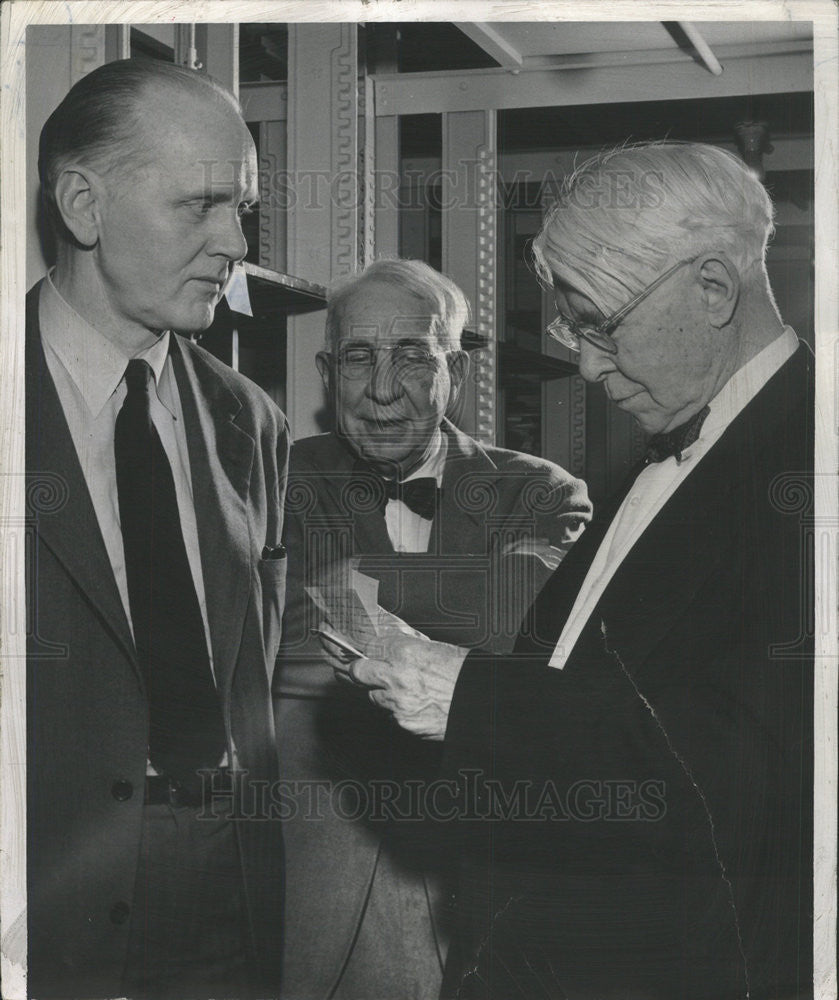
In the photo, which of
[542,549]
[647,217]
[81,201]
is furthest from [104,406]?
[647,217]

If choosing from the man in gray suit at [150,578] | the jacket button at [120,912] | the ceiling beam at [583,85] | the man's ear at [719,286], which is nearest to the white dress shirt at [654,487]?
the man's ear at [719,286]

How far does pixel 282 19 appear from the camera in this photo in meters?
2.84

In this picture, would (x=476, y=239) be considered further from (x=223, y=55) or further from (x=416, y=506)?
(x=223, y=55)

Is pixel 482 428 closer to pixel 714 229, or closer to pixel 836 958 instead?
pixel 714 229

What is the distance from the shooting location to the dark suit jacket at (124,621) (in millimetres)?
2822

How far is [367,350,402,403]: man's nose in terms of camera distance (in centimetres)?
280

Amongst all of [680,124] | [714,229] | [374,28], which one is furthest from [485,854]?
[374,28]

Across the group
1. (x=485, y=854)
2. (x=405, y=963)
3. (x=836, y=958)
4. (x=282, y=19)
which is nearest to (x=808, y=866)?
Result: (x=836, y=958)

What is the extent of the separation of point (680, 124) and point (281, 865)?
2.03 metres

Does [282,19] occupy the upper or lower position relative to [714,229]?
upper

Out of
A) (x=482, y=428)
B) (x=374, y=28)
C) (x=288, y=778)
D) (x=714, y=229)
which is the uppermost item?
(x=374, y=28)

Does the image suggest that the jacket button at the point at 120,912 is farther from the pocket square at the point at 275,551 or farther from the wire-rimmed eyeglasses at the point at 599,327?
the wire-rimmed eyeglasses at the point at 599,327

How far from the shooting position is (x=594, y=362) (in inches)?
109

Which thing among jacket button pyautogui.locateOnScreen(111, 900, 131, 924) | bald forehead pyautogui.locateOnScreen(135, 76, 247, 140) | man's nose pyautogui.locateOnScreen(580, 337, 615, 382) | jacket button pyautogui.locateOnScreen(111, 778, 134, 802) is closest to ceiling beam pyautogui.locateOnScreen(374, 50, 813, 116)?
bald forehead pyautogui.locateOnScreen(135, 76, 247, 140)
